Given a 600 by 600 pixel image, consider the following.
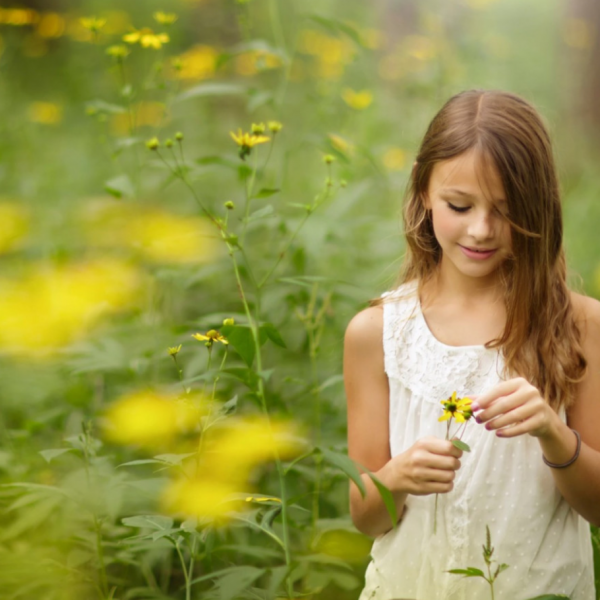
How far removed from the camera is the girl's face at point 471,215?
3.57 ft

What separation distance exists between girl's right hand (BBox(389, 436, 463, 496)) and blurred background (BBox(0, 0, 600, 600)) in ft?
0.42

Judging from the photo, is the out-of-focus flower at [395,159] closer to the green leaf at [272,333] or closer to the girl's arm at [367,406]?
the girl's arm at [367,406]

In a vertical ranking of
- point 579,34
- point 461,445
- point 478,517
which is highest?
point 579,34

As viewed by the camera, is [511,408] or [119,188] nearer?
[511,408]

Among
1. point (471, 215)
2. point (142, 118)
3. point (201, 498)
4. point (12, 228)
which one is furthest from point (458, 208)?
point (142, 118)

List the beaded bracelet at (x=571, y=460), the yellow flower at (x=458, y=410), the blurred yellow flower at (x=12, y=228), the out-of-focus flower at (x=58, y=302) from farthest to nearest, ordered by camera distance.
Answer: the blurred yellow flower at (x=12, y=228)
the out-of-focus flower at (x=58, y=302)
the beaded bracelet at (x=571, y=460)
the yellow flower at (x=458, y=410)

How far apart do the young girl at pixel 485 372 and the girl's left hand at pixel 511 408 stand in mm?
111

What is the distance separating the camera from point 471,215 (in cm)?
110

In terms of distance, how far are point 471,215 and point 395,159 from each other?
1.90 meters

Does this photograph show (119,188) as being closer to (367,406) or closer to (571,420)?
(367,406)

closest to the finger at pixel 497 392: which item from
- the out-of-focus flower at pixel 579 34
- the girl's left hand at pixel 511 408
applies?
the girl's left hand at pixel 511 408

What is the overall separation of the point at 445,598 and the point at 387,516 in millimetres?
132

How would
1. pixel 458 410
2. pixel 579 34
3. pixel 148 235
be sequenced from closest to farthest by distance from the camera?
1. pixel 458 410
2. pixel 148 235
3. pixel 579 34

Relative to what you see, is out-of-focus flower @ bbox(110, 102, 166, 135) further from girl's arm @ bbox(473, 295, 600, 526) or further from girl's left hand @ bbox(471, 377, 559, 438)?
girl's left hand @ bbox(471, 377, 559, 438)
